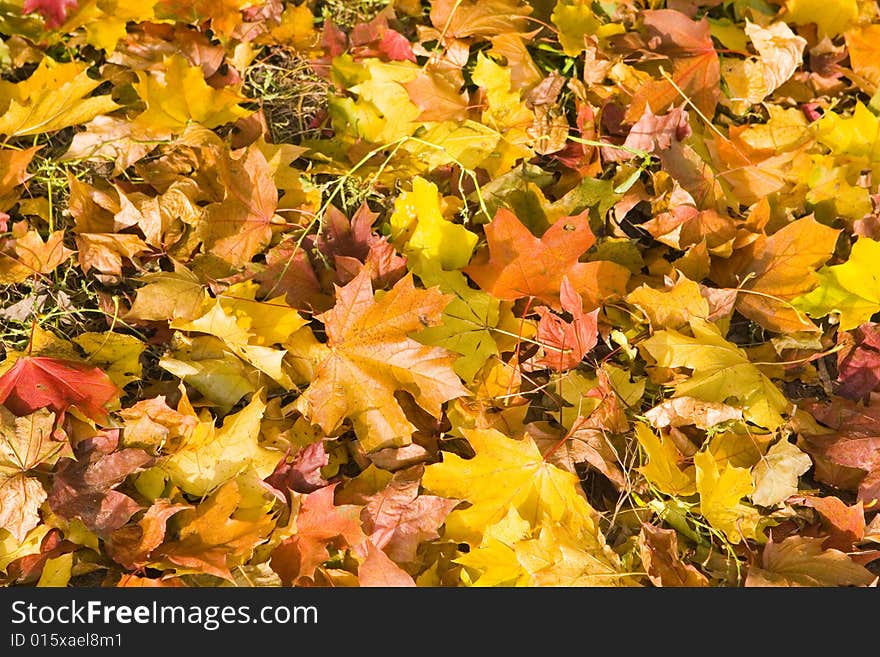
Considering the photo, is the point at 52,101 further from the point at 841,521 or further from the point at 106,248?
the point at 841,521

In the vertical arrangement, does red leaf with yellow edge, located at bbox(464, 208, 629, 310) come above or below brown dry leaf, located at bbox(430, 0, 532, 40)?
below

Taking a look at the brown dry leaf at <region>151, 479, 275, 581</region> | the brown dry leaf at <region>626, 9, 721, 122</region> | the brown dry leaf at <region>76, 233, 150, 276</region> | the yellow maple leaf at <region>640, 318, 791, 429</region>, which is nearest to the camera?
the brown dry leaf at <region>151, 479, 275, 581</region>

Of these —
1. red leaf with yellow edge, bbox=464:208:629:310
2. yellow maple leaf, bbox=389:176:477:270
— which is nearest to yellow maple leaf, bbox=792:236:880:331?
red leaf with yellow edge, bbox=464:208:629:310

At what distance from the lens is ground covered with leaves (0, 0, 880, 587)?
1.54 metres

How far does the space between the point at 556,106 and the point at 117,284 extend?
1.15m

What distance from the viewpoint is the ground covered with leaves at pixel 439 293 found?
1.54 m

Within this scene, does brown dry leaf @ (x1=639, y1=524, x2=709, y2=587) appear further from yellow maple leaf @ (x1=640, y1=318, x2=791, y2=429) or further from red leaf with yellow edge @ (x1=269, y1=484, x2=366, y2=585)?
red leaf with yellow edge @ (x1=269, y1=484, x2=366, y2=585)

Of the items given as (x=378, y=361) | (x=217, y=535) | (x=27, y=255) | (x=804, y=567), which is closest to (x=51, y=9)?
(x=27, y=255)

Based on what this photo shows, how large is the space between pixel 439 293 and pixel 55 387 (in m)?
0.83

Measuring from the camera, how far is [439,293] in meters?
1.51

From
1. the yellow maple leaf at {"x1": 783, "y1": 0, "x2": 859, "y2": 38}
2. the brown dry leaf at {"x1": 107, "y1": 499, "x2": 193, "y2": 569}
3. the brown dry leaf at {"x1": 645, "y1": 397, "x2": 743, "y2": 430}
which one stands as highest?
the yellow maple leaf at {"x1": 783, "y1": 0, "x2": 859, "y2": 38}

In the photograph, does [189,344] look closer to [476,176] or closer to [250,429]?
[250,429]

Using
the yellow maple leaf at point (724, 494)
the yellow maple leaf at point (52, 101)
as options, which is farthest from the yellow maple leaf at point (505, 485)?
the yellow maple leaf at point (52, 101)

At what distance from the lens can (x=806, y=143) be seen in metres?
1.86
